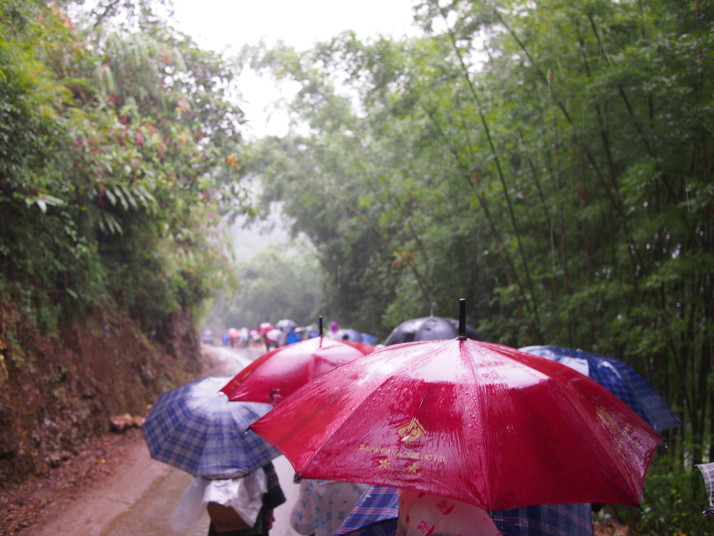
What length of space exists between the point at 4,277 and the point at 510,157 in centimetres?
631

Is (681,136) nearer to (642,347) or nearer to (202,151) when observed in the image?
(642,347)

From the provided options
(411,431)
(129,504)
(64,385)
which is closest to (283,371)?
(411,431)

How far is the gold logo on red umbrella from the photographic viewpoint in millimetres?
1623

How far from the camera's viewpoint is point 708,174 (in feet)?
14.5

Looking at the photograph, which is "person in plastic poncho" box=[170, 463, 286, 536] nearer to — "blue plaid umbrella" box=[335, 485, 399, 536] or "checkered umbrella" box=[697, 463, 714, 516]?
"blue plaid umbrella" box=[335, 485, 399, 536]

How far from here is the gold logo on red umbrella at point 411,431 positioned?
5.32ft

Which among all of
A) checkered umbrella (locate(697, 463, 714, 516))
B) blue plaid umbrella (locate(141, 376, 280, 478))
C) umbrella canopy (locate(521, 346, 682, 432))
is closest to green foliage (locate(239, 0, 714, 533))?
umbrella canopy (locate(521, 346, 682, 432))

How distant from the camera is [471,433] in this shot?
160 cm

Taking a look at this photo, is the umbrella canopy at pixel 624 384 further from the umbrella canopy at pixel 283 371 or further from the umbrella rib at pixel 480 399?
the umbrella rib at pixel 480 399

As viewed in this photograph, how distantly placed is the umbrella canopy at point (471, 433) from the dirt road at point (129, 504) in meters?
3.54

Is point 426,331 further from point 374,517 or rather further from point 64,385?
point 64,385

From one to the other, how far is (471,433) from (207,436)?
6.77 ft

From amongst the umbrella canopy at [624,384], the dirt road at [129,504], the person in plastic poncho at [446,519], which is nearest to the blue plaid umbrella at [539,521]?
the person in plastic poncho at [446,519]

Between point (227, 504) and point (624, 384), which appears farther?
point (624, 384)
